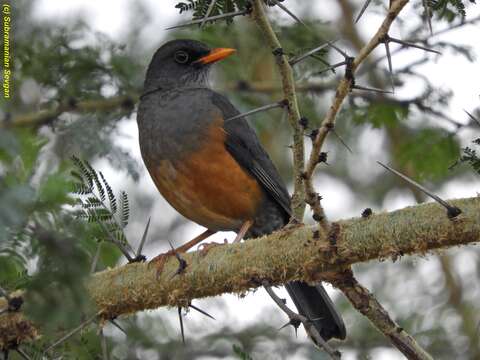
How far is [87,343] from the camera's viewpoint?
15.8ft

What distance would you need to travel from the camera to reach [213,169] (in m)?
6.19

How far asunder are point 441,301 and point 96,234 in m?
5.70

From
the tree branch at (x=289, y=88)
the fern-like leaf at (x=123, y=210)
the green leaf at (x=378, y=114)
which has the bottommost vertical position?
the fern-like leaf at (x=123, y=210)

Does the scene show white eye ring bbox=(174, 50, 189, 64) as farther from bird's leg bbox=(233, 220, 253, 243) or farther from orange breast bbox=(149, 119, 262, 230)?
bird's leg bbox=(233, 220, 253, 243)

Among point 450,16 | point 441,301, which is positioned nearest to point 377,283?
point 441,301

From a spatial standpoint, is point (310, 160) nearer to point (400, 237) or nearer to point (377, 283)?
point (400, 237)

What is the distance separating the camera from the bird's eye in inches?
298

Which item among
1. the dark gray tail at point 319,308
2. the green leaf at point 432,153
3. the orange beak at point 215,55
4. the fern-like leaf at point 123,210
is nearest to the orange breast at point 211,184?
the dark gray tail at point 319,308

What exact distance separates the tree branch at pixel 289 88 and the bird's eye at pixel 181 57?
3479mm

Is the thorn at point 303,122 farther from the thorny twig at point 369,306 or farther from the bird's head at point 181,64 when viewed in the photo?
the bird's head at point 181,64

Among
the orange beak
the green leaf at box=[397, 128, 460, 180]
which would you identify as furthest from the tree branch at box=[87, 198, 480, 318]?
the orange beak

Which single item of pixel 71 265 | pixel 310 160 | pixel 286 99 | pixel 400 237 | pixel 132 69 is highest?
pixel 132 69

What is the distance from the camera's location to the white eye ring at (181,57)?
7559 millimetres

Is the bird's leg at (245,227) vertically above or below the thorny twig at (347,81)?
above
